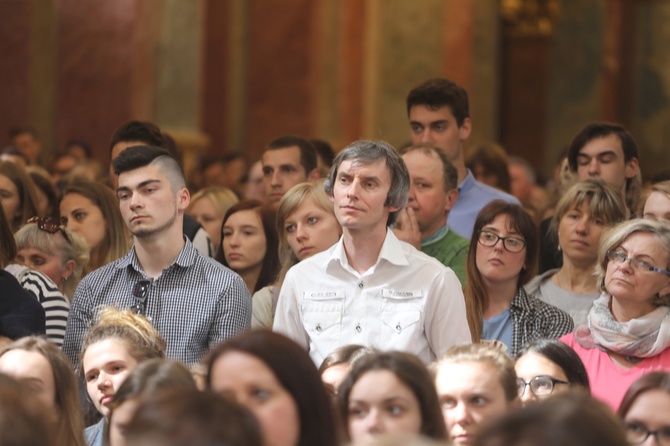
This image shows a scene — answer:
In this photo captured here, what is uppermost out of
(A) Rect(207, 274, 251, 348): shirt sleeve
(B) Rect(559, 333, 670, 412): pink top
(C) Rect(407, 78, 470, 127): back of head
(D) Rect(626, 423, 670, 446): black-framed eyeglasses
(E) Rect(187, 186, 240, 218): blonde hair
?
(C) Rect(407, 78, 470, 127): back of head

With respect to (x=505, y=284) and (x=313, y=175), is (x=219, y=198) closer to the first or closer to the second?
(x=313, y=175)

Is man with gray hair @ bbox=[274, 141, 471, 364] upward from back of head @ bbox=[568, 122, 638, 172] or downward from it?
downward

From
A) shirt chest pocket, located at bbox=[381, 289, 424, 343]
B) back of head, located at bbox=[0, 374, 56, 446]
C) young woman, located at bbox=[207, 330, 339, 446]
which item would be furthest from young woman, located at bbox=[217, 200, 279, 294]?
back of head, located at bbox=[0, 374, 56, 446]

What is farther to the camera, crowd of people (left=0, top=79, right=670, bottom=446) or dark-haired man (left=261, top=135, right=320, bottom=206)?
dark-haired man (left=261, top=135, right=320, bottom=206)

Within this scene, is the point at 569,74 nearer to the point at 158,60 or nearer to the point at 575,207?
the point at 158,60

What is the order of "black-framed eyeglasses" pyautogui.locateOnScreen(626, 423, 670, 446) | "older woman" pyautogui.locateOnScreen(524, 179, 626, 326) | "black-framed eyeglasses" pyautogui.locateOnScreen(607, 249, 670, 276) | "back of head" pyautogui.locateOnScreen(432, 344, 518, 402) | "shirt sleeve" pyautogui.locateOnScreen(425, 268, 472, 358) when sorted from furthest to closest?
1. "older woman" pyautogui.locateOnScreen(524, 179, 626, 326)
2. "black-framed eyeglasses" pyautogui.locateOnScreen(607, 249, 670, 276)
3. "shirt sleeve" pyautogui.locateOnScreen(425, 268, 472, 358)
4. "back of head" pyautogui.locateOnScreen(432, 344, 518, 402)
5. "black-framed eyeglasses" pyautogui.locateOnScreen(626, 423, 670, 446)

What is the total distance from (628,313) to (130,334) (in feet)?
7.30

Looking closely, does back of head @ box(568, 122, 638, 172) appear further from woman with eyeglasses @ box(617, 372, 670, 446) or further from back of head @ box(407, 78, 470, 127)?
woman with eyeglasses @ box(617, 372, 670, 446)

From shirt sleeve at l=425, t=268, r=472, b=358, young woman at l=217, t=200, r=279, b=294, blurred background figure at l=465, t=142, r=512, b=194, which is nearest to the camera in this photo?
shirt sleeve at l=425, t=268, r=472, b=358

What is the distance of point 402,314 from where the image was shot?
6.45 meters

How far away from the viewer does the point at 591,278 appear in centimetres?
786

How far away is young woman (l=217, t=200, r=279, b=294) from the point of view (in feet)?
27.3

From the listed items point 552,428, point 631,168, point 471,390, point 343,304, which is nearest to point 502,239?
point 343,304

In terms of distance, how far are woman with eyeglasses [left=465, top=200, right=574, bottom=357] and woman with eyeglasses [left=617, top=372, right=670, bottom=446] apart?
95.4 inches
